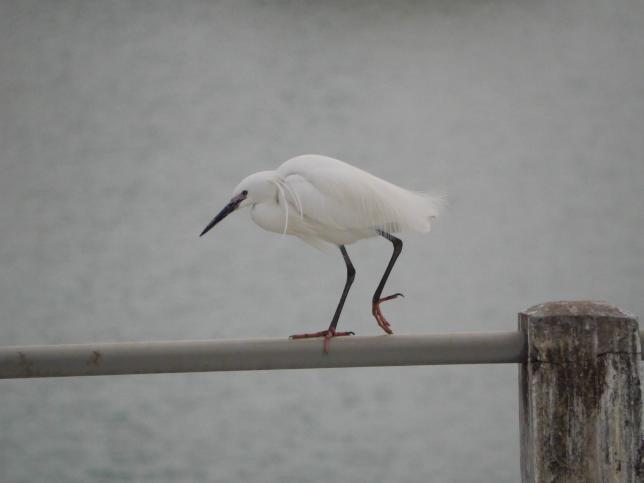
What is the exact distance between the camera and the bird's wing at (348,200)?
1474 millimetres

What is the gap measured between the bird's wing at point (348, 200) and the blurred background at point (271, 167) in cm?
178

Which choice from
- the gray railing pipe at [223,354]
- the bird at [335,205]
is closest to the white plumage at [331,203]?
the bird at [335,205]

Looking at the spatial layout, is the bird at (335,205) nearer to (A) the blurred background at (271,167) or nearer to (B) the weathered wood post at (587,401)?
(B) the weathered wood post at (587,401)

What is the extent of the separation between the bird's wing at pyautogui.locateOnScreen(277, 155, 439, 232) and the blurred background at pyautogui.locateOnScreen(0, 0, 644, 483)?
178 centimetres

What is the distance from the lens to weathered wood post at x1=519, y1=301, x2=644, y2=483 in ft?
3.40

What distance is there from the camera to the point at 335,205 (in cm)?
148

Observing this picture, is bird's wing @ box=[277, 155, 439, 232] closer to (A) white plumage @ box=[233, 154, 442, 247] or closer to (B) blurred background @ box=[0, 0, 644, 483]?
(A) white plumage @ box=[233, 154, 442, 247]

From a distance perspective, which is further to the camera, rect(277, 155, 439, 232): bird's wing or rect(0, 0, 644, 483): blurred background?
rect(0, 0, 644, 483): blurred background

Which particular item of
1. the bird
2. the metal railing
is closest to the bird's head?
the bird

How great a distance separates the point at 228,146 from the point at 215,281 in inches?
23.4

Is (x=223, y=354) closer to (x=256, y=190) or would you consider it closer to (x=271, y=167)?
(x=256, y=190)

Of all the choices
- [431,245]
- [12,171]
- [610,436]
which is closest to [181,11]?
[12,171]

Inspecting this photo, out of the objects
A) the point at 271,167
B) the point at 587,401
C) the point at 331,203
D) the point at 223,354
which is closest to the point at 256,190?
the point at 331,203

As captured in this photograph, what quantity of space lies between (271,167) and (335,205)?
1.89 m
